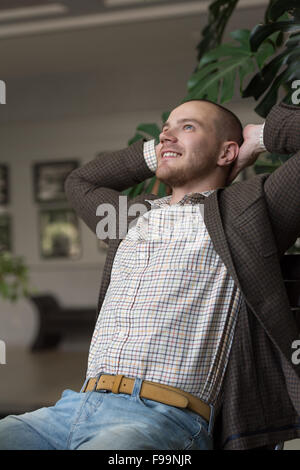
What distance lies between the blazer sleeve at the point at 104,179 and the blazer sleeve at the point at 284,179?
1.37 feet

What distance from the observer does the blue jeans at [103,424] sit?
4.06 feet

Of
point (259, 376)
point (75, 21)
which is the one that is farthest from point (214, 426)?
point (75, 21)

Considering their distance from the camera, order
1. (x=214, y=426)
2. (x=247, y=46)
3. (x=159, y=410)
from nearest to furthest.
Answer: (x=159, y=410) → (x=214, y=426) → (x=247, y=46)

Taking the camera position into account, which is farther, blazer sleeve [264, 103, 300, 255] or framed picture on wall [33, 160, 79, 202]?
framed picture on wall [33, 160, 79, 202]

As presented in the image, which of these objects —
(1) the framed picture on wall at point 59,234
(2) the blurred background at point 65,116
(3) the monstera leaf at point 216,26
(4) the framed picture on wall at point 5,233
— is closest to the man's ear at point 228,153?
(3) the monstera leaf at point 216,26

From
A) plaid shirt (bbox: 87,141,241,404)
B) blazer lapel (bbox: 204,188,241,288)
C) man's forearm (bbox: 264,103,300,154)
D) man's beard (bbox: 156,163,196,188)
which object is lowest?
plaid shirt (bbox: 87,141,241,404)

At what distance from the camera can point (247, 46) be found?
2.36 meters

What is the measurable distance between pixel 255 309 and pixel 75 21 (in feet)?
18.0

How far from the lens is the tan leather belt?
1.29 m

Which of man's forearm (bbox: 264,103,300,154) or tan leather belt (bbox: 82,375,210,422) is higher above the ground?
man's forearm (bbox: 264,103,300,154)

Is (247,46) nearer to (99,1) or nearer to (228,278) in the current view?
(228,278)

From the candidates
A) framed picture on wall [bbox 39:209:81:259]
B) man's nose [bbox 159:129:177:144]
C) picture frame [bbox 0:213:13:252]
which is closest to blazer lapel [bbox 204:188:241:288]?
man's nose [bbox 159:129:177:144]

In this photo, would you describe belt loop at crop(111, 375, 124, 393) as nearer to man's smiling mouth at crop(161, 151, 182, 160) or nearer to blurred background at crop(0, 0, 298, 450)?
man's smiling mouth at crop(161, 151, 182, 160)
